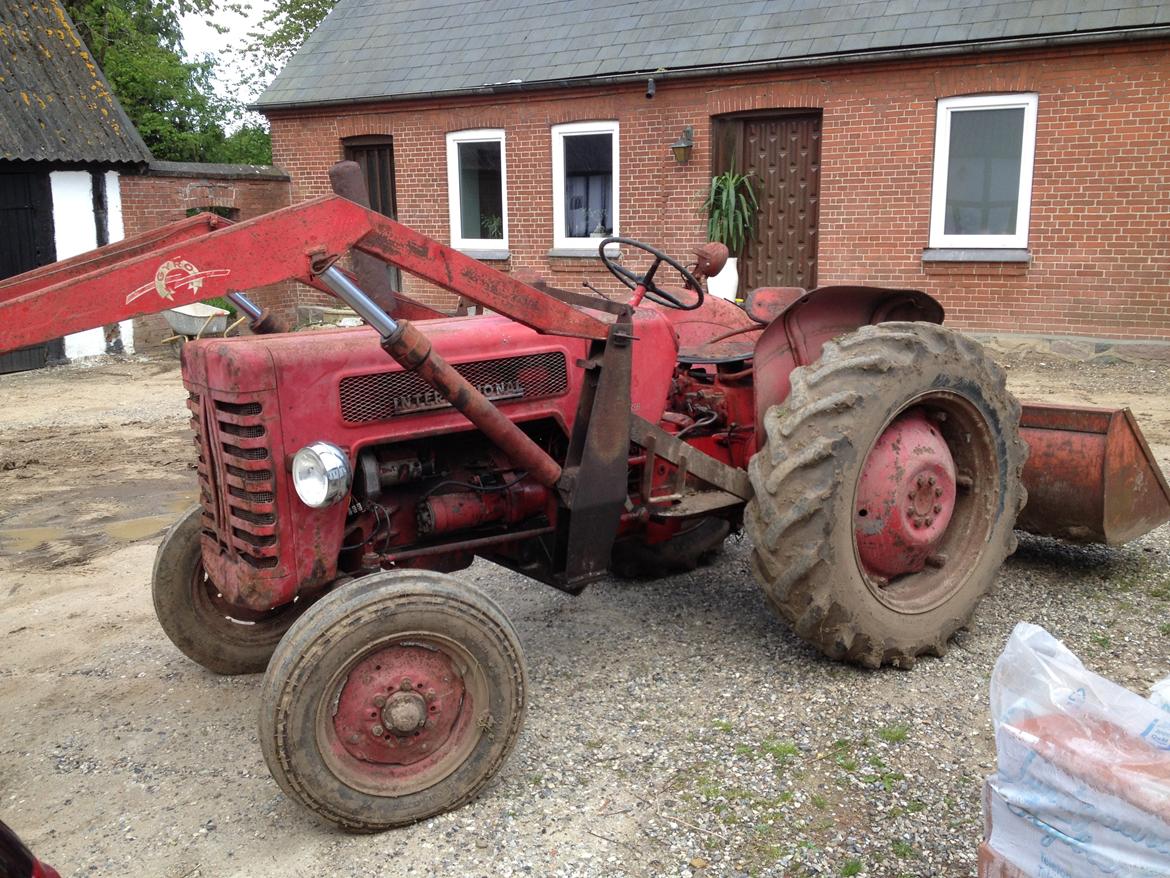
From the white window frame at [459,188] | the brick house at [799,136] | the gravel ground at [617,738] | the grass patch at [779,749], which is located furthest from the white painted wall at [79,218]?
the grass patch at [779,749]

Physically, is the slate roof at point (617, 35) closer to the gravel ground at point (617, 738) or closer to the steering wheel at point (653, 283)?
the gravel ground at point (617, 738)

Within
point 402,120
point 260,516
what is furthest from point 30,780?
point 402,120

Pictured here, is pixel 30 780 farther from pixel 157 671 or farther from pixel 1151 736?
pixel 1151 736

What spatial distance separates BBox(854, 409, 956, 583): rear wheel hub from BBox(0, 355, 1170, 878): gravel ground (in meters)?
0.40

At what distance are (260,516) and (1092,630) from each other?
9.95 feet

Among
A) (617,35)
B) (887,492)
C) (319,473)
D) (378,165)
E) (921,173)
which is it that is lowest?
(887,492)

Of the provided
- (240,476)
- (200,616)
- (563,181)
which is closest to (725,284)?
(563,181)

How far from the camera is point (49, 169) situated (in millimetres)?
12023

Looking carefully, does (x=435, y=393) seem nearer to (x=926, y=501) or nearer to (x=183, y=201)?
(x=926, y=501)

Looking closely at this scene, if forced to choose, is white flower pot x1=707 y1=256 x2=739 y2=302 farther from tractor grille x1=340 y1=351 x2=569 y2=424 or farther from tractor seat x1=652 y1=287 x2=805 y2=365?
tractor grille x1=340 y1=351 x2=569 y2=424

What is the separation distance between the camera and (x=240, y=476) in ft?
9.52

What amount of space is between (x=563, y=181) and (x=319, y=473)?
1125cm

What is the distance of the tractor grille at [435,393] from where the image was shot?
118 inches

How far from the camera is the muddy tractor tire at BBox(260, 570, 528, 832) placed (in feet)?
8.40
